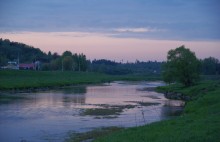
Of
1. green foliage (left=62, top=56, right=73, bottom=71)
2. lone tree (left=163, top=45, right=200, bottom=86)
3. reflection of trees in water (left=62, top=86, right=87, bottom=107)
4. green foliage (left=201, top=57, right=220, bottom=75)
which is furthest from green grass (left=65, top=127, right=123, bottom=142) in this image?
green foliage (left=201, top=57, right=220, bottom=75)

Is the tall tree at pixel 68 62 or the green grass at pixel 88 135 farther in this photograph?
the tall tree at pixel 68 62

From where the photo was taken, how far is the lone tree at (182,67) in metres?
78.2

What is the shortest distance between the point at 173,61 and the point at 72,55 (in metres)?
107

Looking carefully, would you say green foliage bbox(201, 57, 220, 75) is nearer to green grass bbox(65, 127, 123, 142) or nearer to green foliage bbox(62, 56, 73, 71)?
green foliage bbox(62, 56, 73, 71)

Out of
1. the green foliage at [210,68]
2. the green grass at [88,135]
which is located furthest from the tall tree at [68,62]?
the green grass at [88,135]

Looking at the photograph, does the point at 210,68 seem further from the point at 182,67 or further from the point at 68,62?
the point at 182,67

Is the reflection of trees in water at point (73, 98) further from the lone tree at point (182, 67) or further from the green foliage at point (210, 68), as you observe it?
the green foliage at point (210, 68)

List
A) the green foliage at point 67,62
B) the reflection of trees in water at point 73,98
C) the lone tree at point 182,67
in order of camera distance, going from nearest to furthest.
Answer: the reflection of trees in water at point 73,98
the lone tree at point 182,67
the green foliage at point 67,62

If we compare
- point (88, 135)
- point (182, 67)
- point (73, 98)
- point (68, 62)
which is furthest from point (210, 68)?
point (88, 135)

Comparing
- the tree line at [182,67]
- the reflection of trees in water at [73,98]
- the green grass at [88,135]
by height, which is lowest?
the green grass at [88,135]

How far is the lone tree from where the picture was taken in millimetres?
78188

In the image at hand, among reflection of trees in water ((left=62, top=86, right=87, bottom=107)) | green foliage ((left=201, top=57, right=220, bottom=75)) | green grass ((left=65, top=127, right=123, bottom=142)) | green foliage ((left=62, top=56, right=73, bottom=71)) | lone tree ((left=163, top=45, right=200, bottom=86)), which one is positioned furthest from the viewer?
green foliage ((left=201, top=57, right=220, bottom=75))

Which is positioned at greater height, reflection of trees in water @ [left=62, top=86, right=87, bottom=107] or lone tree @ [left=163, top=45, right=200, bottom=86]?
lone tree @ [left=163, top=45, right=200, bottom=86]

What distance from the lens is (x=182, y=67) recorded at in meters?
78.2
